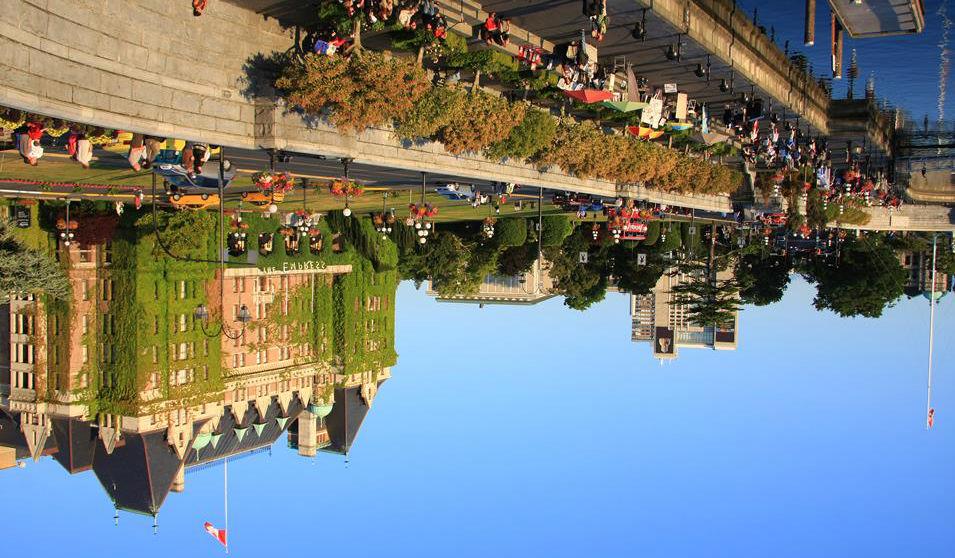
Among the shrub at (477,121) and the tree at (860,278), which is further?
the tree at (860,278)

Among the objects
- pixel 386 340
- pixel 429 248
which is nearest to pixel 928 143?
pixel 429 248

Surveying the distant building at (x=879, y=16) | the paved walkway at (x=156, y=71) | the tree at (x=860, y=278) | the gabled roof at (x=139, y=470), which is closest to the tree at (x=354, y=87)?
the paved walkway at (x=156, y=71)

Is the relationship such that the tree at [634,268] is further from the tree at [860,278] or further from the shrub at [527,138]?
the shrub at [527,138]

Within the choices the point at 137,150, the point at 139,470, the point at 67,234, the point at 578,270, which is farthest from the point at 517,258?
the point at 137,150

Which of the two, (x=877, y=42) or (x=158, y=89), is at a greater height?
(x=877, y=42)

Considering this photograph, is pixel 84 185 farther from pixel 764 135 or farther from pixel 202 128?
pixel 764 135
